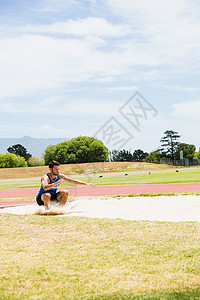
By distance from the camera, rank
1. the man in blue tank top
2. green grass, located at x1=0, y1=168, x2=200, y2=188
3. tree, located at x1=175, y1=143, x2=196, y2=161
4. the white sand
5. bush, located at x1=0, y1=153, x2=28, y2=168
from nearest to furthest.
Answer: the white sand < the man in blue tank top < green grass, located at x1=0, y1=168, x2=200, y2=188 < bush, located at x1=0, y1=153, x2=28, y2=168 < tree, located at x1=175, y1=143, x2=196, y2=161

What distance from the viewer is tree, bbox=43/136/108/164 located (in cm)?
8950

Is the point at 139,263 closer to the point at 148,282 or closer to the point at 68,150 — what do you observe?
the point at 148,282

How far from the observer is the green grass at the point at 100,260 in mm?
4363

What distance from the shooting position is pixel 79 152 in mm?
89312

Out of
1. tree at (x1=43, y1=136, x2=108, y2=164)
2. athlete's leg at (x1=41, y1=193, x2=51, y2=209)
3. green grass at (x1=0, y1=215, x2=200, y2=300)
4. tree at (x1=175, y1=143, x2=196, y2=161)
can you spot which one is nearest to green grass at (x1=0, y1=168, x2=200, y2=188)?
athlete's leg at (x1=41, y1=193, x2=51, y2=209)

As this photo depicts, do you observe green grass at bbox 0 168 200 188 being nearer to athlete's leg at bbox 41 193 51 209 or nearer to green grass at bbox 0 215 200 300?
athlete's leg at bbox 41 193 51 209

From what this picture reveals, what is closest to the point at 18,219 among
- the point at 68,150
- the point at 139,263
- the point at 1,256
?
the point at 1,256

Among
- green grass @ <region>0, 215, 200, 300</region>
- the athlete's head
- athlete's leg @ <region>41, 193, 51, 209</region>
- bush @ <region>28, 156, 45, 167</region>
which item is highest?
bush @ <region>28, 156, 45, 167</region>

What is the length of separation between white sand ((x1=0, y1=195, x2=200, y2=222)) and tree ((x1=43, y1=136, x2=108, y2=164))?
74801 millimetres

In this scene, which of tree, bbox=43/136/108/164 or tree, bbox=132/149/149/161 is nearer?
tree, bbox=43/136/108/164

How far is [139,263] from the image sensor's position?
17.6 ft

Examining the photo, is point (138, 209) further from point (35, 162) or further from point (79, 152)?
point (35, 162)

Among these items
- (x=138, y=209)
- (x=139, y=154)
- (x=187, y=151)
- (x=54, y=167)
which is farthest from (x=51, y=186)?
(x=139, y=154)

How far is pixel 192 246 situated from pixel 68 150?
86.3m
